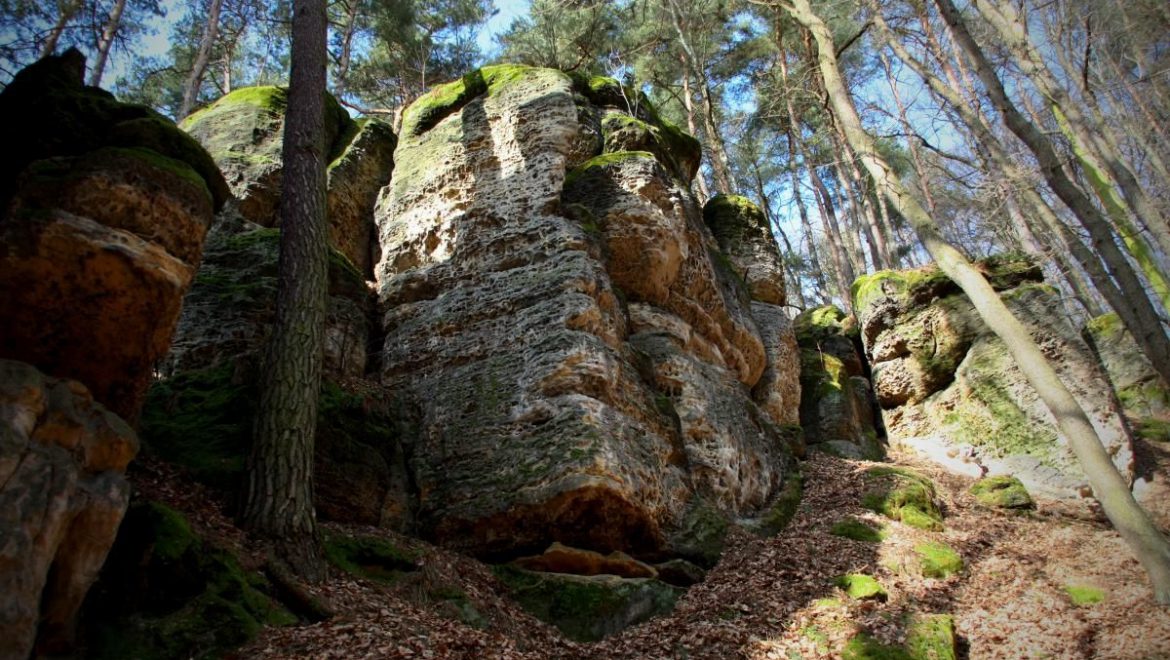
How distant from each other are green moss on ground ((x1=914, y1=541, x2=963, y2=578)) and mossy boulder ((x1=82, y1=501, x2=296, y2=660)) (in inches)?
288

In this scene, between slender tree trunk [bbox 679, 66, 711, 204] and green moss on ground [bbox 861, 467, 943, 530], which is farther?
slender tree trunk [bbox 679, 66, 711, 204]

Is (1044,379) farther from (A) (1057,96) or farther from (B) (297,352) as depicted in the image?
(B) (297,352)

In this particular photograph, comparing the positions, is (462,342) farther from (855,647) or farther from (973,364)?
(973,364)

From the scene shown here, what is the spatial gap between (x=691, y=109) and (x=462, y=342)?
15.9 meters

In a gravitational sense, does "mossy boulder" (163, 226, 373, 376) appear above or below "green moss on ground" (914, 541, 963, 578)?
above

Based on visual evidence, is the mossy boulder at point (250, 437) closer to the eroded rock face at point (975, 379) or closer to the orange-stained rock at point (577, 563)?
the orange-stained rock at point (577, 563)

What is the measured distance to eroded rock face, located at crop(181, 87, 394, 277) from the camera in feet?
37.8

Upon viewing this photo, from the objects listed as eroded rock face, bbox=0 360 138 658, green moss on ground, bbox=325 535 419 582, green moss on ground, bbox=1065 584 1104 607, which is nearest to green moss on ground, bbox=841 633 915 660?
green moss on ground, bbox=1065 584 1104 607

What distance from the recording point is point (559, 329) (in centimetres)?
966

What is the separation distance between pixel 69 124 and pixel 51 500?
164 inches

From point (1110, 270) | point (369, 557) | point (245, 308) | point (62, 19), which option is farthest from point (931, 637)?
point (62, 19)

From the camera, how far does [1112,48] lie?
71.5 ft

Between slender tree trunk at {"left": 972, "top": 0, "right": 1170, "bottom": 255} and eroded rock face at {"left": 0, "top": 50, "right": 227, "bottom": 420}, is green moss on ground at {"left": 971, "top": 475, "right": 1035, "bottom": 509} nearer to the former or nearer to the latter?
slender tree trunk at {"left": 972, "top": 0, "right": 1170, "bottom": 255}

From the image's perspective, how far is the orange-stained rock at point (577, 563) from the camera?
304 inches
